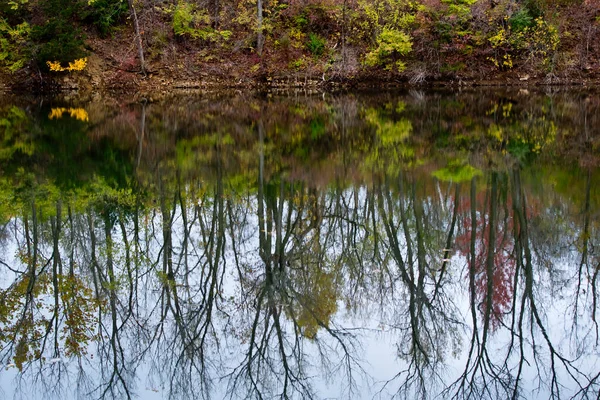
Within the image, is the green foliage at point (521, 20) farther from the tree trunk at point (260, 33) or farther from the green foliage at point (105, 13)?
the green foliage at point (105, 13)

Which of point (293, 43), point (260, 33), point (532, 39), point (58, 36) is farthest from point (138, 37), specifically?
point (532, 39)

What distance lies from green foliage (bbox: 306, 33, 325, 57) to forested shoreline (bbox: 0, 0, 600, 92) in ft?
0.18

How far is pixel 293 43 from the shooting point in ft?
115

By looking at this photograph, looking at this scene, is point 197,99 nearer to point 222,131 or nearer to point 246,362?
point 222,131

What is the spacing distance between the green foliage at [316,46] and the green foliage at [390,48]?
295cm

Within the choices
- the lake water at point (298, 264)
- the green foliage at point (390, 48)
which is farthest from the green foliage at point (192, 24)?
the lake water at point (298, 264)

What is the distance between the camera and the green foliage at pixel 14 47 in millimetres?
32000

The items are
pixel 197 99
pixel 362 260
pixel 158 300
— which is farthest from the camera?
pixel 197 99

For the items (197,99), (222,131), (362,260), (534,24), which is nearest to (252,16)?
(197,99)

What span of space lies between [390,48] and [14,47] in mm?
19159

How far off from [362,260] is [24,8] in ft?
104

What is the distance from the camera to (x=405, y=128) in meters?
18.5

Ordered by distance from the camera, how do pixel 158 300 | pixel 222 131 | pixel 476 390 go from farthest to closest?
1. pixel 222 131
2. pixel 158 300
3. pixel 476 390

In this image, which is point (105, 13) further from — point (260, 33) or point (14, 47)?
point (260, 33)
